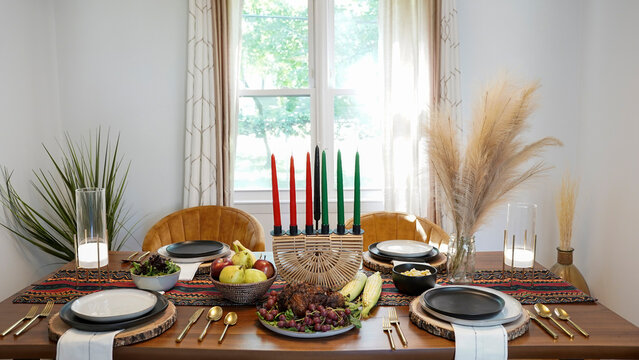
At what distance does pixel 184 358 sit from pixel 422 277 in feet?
2.30

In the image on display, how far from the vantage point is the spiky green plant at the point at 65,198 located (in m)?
2.71

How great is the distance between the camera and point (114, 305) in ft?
4.50

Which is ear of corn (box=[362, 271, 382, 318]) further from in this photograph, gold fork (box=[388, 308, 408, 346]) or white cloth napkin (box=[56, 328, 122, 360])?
white cloth napkin (box=[56, 328, 122, 360])

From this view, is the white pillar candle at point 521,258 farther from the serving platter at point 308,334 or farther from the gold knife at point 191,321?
the gold knife at point 191,321

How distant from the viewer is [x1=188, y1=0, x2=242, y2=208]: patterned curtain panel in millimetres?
3023

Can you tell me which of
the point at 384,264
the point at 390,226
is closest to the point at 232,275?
the point at 384,264

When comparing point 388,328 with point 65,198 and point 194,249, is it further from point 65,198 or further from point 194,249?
point 65,198

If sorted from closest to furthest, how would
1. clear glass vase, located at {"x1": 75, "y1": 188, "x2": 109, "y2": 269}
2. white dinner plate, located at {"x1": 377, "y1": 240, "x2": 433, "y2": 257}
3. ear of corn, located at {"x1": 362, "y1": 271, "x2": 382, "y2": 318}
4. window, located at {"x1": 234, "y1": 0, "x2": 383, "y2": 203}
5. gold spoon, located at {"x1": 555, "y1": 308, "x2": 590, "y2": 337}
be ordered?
gold spoon, located at {"x1": 555, "y1": 308, "x2": 590, "y2": 337} → ear of corn, located at {"x1": 362, "y1": 271, "x2": 382, "y2": 318} → clear glass vase, located at {"x1": 75, "y1": 188, "x2": 109, "y2": 269} → white dinner plate, located at {"x1": 377, "y1": 240, "x2": 433, "y2": 257} → window, located at {"x1": 234, "y1": 0, "x2": 383, "y2": 203}

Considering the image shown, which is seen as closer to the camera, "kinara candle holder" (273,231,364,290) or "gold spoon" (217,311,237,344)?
"gold spoon" (217,311,237,344)

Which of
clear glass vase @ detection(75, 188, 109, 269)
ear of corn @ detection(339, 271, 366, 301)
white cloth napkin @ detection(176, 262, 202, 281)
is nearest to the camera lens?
ear of corn @ detection(339, 271, 366, 301)

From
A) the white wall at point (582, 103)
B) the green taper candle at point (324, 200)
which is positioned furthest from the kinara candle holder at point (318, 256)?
the white wall at point (582, 103)

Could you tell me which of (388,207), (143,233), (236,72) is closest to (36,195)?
(143,233)

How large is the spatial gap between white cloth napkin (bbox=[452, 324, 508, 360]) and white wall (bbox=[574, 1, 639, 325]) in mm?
1725

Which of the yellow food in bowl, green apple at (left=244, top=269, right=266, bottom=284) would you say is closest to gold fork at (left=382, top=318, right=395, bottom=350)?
the yellow food in bowl
